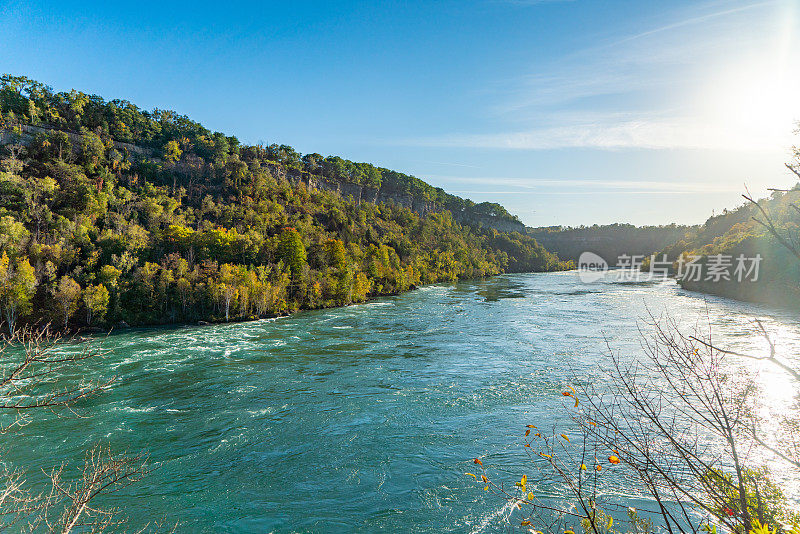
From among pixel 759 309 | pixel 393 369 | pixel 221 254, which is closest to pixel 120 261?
pixel 221 254

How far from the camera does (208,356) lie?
27703mm

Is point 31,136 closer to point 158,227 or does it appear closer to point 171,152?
point 171,152

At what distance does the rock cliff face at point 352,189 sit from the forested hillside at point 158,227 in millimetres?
412

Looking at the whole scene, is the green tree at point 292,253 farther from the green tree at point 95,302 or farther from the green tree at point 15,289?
the green tree at point 15,289

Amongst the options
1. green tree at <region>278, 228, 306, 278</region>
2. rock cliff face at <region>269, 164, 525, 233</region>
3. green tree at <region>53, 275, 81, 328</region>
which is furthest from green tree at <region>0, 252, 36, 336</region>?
rock cliff face at <region>269, 164, 525, 233</region>

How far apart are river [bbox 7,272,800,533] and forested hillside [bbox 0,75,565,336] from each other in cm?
689

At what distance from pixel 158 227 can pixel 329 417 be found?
4611 cm

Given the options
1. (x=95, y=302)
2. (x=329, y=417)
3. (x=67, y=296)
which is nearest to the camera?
(x=329, y=417)

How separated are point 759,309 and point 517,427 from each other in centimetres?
4334

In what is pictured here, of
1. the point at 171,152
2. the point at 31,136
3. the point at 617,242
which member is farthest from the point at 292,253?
the point at 617,242

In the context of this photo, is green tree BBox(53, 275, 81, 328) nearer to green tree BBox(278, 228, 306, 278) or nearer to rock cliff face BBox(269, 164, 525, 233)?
green tree BBox(278, 228, 306, 278)

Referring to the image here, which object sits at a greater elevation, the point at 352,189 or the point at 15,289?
the point at 352,189

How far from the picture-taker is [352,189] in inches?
4481

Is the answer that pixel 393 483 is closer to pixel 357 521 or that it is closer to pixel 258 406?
pixel 357 521
